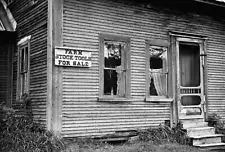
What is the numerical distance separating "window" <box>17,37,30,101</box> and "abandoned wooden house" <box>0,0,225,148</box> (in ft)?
0.10

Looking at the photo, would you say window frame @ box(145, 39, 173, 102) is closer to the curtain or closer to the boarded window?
the curtain

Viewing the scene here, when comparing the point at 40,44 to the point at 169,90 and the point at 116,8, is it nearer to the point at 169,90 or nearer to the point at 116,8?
the point at 116,8

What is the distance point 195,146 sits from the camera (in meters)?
9.22

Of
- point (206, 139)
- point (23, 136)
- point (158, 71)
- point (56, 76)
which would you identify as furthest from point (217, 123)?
point (23, 136)

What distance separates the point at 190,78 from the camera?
459 inches

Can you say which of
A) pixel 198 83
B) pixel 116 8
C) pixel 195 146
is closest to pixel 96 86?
pixel 116 8

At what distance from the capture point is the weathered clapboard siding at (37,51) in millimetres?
8398

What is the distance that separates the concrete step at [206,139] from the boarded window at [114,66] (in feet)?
8.22

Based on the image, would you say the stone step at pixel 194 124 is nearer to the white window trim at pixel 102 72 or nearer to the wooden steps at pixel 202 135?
the wooden steps at pixel 202 135

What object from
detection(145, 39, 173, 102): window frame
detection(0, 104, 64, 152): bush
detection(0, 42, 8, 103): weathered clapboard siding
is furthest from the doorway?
detection(145, 39, 173, 102): window frame

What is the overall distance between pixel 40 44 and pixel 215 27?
660 cm

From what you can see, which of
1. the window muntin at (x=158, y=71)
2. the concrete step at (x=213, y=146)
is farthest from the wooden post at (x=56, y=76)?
the concrete step at (x=213, y=146)

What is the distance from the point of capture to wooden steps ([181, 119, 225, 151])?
9.38 meters

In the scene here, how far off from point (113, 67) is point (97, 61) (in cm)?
63
